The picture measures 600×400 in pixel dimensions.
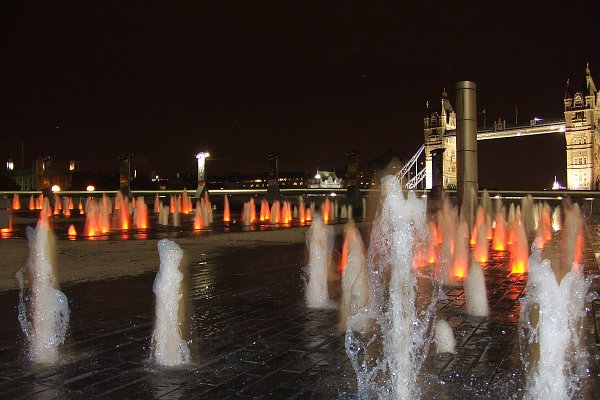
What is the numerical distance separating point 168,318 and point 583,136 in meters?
95.4

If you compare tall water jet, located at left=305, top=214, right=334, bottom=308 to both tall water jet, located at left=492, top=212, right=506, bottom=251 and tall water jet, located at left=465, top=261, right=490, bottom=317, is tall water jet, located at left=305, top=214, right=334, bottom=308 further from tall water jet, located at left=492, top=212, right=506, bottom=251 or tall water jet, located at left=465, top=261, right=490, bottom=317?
tall water jet, located at left=492, top=212, right=506, bottom=251

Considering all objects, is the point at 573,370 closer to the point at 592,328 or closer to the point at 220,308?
the point at 592,328

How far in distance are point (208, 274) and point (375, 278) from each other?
99.7 inches

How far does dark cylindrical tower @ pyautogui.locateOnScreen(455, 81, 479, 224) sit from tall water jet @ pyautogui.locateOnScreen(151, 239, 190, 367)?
34.3 ft

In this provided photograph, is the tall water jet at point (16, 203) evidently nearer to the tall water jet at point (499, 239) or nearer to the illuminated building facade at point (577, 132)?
the tall water jet at point (499, 239)

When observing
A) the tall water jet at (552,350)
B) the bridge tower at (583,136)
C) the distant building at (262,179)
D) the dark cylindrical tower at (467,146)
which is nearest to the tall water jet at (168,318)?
the tall water jet at (552,350)

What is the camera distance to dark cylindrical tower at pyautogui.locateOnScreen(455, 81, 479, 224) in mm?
14148

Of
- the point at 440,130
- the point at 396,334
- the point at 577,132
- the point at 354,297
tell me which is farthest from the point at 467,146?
the point at 440,130

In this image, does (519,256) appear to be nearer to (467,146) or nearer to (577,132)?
(467,146)

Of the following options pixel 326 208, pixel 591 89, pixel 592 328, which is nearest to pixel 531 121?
pixel 591 89

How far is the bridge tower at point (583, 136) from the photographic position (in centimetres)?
8688

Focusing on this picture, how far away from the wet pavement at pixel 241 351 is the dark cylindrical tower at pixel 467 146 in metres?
6.56

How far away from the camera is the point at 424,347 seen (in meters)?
4.84

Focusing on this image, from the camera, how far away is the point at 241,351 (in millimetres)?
4852
